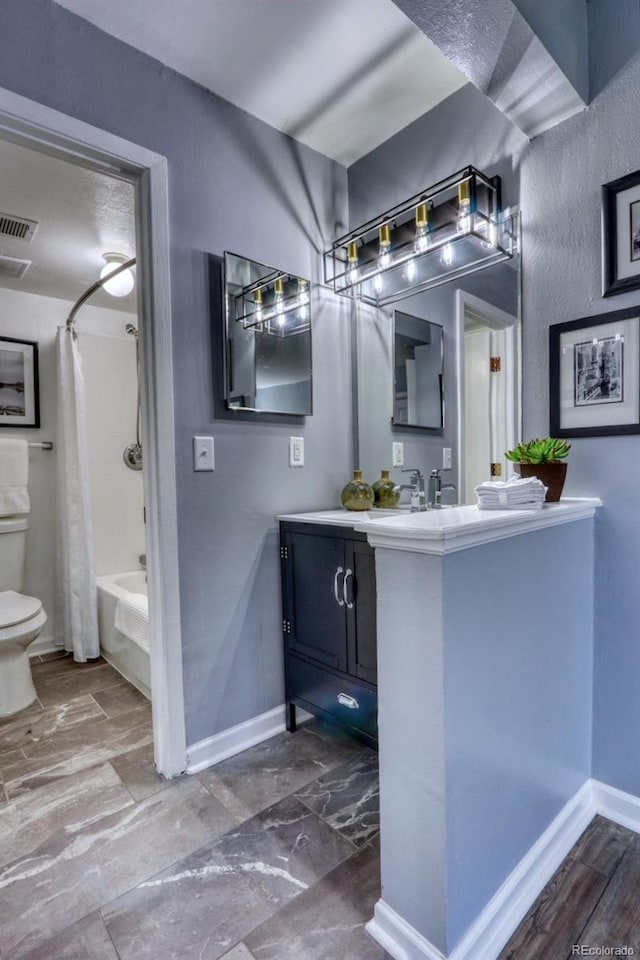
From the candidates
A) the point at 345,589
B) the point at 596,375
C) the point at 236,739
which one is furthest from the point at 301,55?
the point at 236,739

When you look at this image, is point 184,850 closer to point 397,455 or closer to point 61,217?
point 397,455

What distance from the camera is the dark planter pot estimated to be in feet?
4.60

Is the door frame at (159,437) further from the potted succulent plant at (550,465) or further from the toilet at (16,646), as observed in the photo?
the potted succulent plant at (550,465)

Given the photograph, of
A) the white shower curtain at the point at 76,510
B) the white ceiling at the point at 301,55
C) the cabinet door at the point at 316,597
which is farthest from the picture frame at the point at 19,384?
the cabinet door at the point at 316,597

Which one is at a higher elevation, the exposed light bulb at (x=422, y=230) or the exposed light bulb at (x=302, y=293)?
the exposed light bulb at (x=422, y=230)

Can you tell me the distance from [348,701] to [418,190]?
2032 millimetres

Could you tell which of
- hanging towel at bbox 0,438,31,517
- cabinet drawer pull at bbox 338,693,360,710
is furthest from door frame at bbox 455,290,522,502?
hanging towel at bbox 0,438,31,517

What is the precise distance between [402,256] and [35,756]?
2.45m

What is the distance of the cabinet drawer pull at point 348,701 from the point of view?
1.64 m

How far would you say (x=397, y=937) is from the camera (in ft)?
3.41

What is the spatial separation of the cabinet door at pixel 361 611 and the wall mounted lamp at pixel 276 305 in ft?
3.10

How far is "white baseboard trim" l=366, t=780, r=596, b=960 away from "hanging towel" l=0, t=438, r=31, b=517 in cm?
255

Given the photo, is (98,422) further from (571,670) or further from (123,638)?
(571,670)

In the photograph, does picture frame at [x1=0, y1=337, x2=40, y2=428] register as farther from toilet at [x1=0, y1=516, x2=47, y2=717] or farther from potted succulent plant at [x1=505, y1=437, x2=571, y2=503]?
potted succulent plant at [x1=505, y1=437, x2=571, y2=503]
